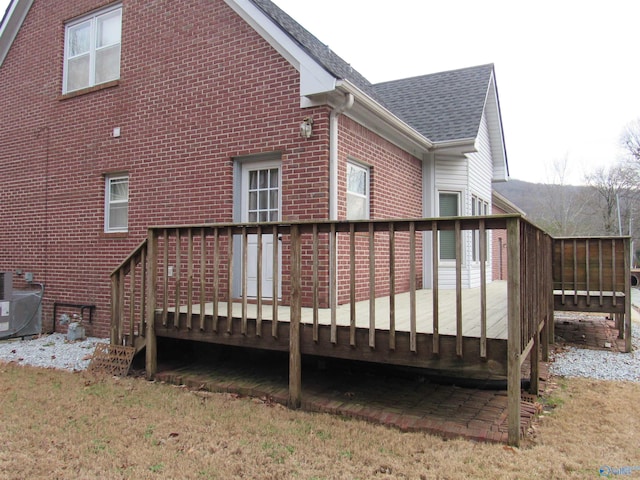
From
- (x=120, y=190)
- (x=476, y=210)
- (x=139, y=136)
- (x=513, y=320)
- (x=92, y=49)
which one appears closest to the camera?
(x=513, y=320)

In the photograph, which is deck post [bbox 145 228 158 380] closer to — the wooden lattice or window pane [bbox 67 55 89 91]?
the wooden lattice

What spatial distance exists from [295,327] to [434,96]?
8539 millimetres

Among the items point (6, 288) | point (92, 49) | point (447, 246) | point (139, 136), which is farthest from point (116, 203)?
point (447, 246)

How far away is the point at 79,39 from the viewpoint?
906 cm

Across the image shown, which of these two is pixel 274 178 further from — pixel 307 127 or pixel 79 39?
pixel 79 39

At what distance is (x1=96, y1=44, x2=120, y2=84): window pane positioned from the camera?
853 cm

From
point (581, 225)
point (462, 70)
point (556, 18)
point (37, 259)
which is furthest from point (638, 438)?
point (581, 225)

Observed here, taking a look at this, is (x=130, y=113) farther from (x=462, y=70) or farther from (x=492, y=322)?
(x=462, y=70)

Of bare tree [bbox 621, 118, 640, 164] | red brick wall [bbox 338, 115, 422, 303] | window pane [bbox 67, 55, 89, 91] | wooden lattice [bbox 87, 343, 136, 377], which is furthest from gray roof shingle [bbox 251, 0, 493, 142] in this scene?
bare tree [bbox 621, 118, 640, 164]

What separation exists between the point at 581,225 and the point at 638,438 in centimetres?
4358

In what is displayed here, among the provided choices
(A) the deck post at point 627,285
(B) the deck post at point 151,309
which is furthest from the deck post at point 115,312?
(A) the deck post at point 627,285

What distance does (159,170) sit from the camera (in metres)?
7.71

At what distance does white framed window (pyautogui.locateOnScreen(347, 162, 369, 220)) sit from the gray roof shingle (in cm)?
165

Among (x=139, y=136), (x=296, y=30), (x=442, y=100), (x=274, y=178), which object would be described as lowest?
(x=274, y=178)
